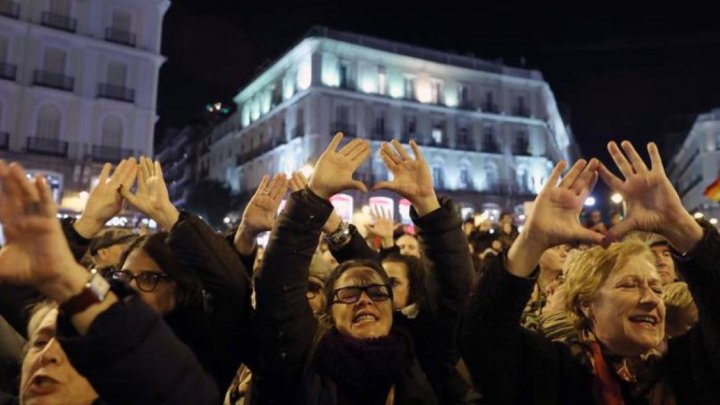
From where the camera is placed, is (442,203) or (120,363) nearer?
(120,363)

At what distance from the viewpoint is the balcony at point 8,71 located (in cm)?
2639

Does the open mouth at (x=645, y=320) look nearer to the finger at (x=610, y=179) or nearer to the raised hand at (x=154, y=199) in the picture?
the finger at (x=610, y=179)

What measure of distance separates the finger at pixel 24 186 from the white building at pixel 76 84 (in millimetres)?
27534

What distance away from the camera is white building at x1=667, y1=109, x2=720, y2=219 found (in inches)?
1943

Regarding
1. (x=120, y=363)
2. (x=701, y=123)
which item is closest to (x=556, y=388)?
(x=120, y=363)

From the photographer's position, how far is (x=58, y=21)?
1110 inches

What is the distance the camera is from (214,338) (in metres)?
2.58

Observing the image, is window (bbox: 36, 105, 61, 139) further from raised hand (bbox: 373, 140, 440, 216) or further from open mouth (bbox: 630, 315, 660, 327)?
open mouth (bbox: 630, 315, 660, 327)

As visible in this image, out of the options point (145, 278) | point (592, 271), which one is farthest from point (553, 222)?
point (145, 278)

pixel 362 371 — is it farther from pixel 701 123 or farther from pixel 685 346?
pixel 701 123

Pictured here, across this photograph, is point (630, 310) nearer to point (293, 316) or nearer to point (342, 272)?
point (342, 272)

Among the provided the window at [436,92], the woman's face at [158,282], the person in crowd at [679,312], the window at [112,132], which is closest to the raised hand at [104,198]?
the woman's face at [158,282]

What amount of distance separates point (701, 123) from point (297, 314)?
193 ft

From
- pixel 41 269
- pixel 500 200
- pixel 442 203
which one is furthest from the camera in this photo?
pixel 500 200
